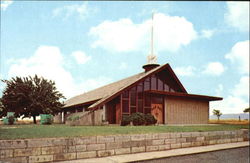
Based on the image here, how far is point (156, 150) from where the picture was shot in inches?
430

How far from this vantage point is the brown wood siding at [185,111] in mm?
21500

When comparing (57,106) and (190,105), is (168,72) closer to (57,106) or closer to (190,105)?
(190,105)

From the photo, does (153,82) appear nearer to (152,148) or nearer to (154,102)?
(154,102)

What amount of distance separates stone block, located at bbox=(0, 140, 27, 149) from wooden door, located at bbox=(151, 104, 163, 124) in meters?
14.9

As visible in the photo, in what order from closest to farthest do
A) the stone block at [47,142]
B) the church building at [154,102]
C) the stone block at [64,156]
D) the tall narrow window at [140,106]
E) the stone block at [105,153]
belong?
1. the stone block at [47,142]
2. the stone block at [64,156]
3. the stone block at [105,153]
4. the church building at [154,102]
5. the tall narrow window at [140,106]

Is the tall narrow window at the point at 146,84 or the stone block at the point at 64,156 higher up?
the tall narrow window at the point at 146,84

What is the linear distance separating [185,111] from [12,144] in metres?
→ 18.2

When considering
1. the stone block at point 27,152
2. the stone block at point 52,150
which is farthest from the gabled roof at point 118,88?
the stone block at point 27,152

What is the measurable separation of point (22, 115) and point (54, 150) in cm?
1394

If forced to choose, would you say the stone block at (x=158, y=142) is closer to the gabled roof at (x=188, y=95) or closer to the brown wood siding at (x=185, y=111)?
the gabled roof at (x=188, y=95)

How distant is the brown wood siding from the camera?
21500mm

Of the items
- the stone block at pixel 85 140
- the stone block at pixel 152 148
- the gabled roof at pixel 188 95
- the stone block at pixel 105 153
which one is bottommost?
the stone block at pixel 152 148

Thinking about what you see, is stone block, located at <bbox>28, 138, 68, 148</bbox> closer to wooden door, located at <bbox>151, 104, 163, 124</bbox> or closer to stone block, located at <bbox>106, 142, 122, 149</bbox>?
stone block, located at <bbox>106, 142, 122, 149</bbox>

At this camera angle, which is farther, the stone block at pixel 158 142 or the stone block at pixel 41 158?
the stone block at pixel 158 142
